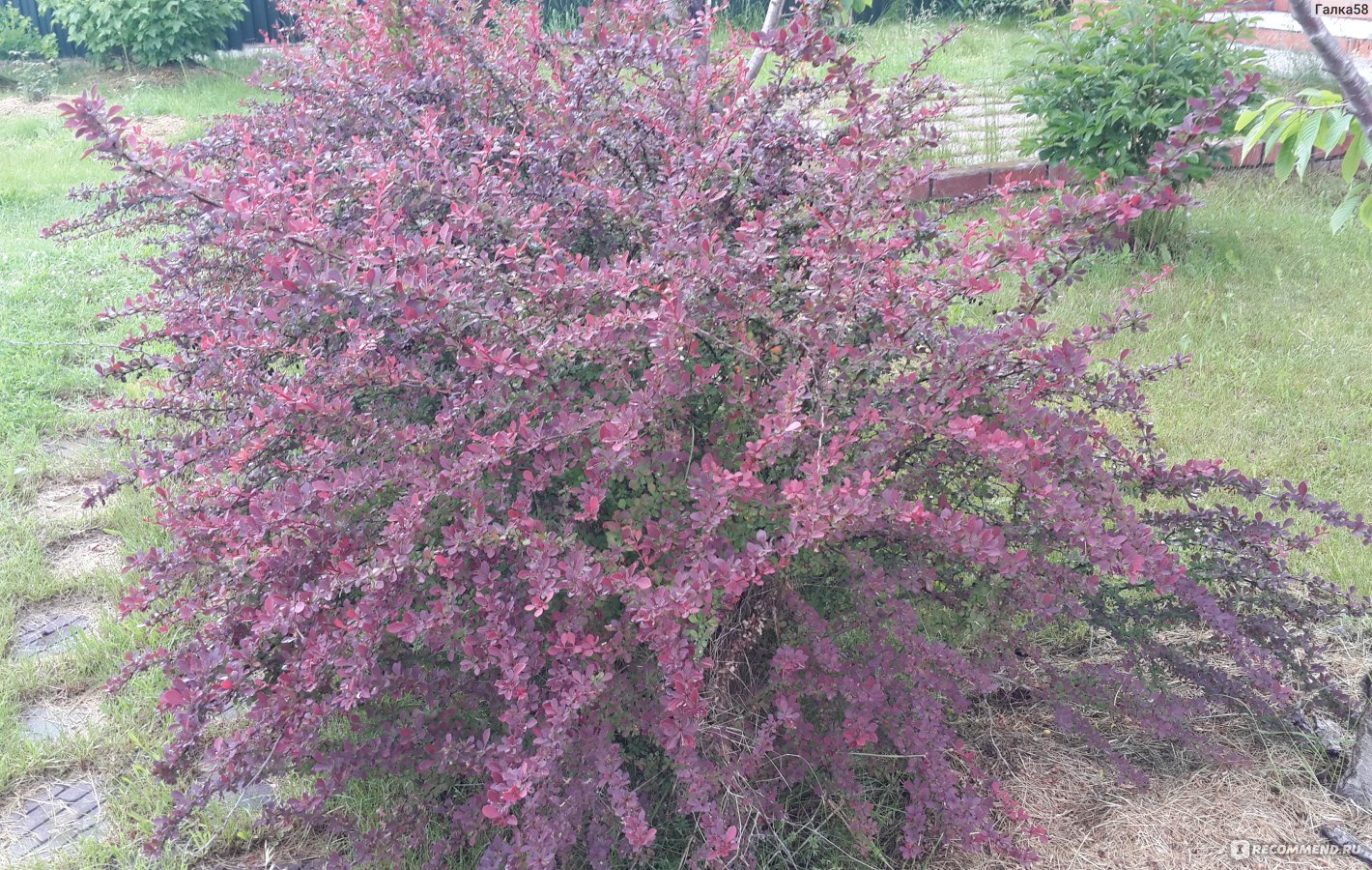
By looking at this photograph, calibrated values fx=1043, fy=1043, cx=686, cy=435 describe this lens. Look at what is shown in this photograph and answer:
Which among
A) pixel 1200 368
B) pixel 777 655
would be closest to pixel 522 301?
pixel 777 655

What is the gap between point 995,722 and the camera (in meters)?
2.66

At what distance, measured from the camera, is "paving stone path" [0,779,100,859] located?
93.6 inches

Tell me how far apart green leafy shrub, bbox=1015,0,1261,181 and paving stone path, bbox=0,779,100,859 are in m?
5.12

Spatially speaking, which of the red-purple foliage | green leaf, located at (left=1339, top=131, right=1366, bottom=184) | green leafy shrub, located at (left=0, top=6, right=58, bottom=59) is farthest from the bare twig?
green leafy shrub, located at (left=0, top=6, right=58, bottom=59)

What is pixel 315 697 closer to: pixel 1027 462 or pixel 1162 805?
pixel 1027 462

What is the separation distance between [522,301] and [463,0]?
1.66m

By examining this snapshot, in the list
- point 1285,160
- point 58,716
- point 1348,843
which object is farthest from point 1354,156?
point 58,716

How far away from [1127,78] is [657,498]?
4.67 metres

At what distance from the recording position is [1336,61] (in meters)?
2.07

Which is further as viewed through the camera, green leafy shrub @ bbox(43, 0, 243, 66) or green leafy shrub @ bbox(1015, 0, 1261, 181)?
green leafy shrub @ bbox(43, 0, 243, 66)

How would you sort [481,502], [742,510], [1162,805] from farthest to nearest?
[1162,805] → [742,510] → [481,502]

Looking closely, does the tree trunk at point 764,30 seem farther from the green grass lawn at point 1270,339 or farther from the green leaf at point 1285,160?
the green grass lawn at point 1270,339

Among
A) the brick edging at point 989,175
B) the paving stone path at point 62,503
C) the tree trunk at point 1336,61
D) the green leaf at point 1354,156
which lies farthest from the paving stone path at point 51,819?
the brick edging at point 989,175

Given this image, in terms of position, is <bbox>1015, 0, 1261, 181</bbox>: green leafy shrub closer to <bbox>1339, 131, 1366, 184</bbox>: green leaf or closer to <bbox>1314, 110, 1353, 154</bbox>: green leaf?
<bbox>1339, 131, 1366, 184</bbox>: green leaf
